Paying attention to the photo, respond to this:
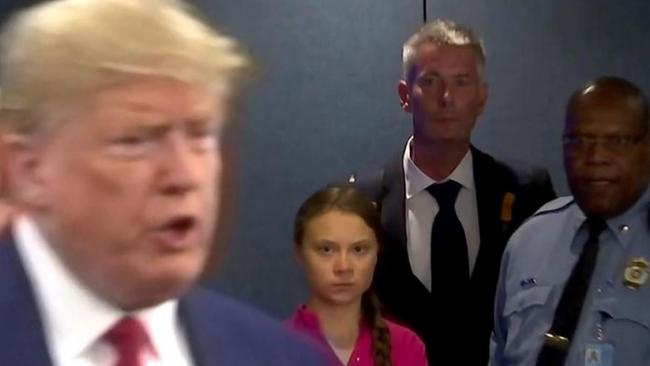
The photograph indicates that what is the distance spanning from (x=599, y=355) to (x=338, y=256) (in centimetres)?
54

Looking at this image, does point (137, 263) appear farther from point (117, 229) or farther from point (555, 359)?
point (555, 359)

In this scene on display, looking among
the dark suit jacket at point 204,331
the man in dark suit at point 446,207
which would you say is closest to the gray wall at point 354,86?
the man in dark suit at point 446,207

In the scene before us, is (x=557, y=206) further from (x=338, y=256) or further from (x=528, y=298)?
(x=338, y=256)

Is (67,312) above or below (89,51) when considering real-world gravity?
below

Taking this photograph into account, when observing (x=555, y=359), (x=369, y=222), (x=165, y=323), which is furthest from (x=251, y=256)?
(x=165, y=323)

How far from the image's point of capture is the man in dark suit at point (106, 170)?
2.73 ft

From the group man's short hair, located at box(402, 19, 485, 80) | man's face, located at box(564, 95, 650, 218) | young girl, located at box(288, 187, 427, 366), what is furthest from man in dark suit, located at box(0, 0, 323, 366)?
man's short hair, located at box(402, 19, 485, 80)

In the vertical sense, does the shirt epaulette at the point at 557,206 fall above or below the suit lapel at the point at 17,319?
below

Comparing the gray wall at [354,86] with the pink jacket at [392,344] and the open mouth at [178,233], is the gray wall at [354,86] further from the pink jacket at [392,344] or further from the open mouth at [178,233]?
the open mouth at [178,233]

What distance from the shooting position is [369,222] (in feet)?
8.00

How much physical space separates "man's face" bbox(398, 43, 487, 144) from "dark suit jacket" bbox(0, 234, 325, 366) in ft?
5.83

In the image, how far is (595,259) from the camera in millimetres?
2338

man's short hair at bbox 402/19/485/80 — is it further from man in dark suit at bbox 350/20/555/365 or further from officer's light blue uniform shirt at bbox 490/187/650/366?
officer's light blue uniform shirt at bbox 490/187/650/366

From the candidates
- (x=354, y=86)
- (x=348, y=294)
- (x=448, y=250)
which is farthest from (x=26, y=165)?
(x=354, y=86)
